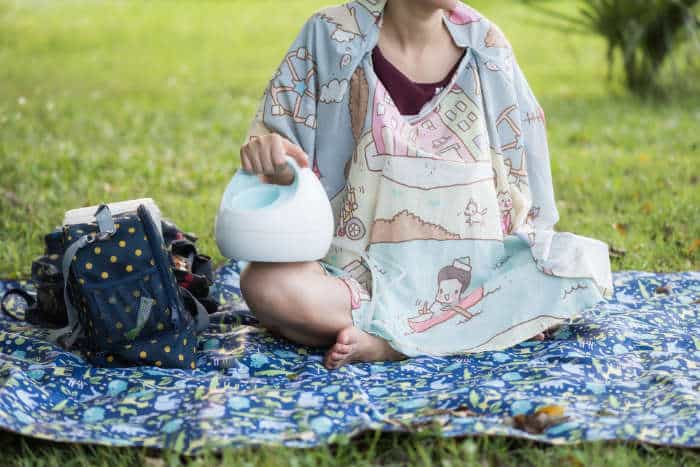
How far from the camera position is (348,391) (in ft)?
8.41

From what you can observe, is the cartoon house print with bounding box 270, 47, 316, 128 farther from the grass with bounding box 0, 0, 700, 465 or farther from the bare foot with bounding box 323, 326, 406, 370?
the grass with bounding box 0, 0, 700, 465

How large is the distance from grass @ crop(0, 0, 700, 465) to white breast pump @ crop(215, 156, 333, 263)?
0.64 m

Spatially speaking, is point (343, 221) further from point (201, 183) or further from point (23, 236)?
point (201, 183)

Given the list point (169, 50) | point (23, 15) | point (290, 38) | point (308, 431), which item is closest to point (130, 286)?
point (308, 431)

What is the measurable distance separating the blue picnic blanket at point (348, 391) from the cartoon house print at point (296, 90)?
0.73 metres

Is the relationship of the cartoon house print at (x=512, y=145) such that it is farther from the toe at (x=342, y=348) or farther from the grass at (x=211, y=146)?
the grass at (x=211, y=146)

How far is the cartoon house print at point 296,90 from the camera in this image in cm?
307

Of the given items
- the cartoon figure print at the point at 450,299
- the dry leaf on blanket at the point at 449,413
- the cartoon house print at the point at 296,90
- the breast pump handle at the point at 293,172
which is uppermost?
the cartoon house print at the point at 296,90

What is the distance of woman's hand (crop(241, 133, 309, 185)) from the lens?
2.77 meters

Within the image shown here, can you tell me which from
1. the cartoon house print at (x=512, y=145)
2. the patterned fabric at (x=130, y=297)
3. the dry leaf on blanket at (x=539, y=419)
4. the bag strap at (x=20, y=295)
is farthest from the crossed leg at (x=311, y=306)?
the bag strap at (x=20, y=295)

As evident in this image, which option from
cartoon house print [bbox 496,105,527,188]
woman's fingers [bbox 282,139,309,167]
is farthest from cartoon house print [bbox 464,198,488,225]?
woman's fingers [bbox 282,139,309,167]

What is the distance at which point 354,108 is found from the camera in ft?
10.1

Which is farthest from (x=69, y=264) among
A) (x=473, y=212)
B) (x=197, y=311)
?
(x=473, y=212)

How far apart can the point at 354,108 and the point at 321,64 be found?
181 millimetres
